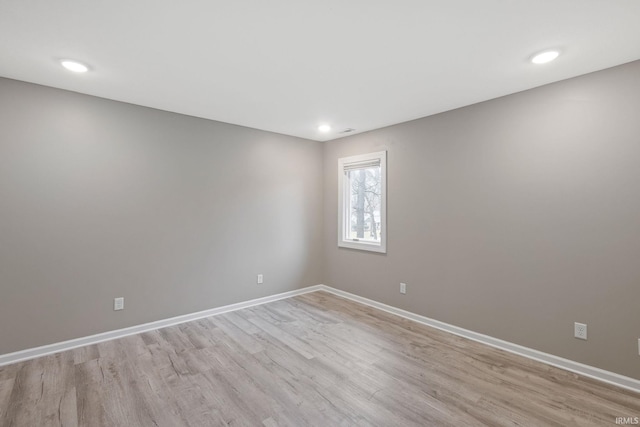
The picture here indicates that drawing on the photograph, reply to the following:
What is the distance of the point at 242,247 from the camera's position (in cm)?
394

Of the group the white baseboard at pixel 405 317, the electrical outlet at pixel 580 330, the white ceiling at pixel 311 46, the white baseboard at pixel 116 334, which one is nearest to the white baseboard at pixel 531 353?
the white baseboard at pixel 405 317

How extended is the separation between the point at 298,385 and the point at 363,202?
2776 millimetres

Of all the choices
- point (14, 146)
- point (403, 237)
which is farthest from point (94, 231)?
point (403, 237)

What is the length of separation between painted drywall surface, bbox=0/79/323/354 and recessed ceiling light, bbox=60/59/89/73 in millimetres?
607

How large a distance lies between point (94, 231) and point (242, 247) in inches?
63.7

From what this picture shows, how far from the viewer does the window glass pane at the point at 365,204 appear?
419cm

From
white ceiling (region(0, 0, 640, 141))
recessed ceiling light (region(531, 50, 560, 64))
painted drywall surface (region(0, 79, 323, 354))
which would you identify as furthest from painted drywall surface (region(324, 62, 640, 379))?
painted drywall surface (region(0, 79, 323, 354))

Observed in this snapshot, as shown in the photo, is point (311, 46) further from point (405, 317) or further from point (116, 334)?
point (116, 334)

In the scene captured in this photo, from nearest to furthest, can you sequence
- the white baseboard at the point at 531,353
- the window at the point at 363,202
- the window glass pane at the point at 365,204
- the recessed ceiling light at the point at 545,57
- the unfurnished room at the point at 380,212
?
the unfurnished room at the point at 380,212, the recessed ceiling light at the point at 545,57, the white baseboard at the point at 531,353, the window at the point at 363,202, the window glass pane at the point at 365,204

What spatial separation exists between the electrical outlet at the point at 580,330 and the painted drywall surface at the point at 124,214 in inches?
130

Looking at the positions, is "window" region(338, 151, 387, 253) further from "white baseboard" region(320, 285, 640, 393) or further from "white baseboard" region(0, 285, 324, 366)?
"white baseboard" region(0, 285, 324, 366)

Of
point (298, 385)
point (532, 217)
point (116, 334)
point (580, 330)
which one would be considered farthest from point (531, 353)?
point (116, 334)

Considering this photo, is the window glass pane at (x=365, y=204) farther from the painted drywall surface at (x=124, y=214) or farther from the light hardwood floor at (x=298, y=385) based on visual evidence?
the light hardwood floor at (x=298, y=385)

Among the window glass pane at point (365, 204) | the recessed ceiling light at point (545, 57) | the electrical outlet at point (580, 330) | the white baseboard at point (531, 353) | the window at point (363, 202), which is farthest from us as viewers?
the window glass pane at point (365, 204)
